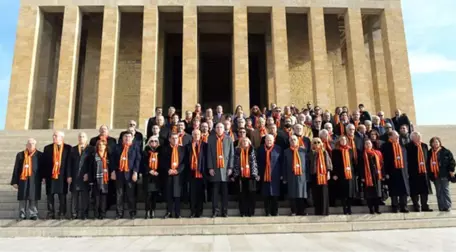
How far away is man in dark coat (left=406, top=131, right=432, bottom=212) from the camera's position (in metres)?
7.54

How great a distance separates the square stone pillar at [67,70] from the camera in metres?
18.4

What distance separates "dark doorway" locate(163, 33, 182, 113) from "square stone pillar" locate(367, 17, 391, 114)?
12.2 m

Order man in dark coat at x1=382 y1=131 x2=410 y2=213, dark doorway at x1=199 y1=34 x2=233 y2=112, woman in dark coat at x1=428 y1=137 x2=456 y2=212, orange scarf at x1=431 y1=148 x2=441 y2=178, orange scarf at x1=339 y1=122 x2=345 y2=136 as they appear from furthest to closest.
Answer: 1. dark doorway at x1=199 y1=34 x2=233 y2=112
2. orange scarf at x1=339 y1=122 x2=345 y2=136
3. orange scarf at x1=431 y1=148 x2=441 y2=178
4. woman in dark coat at x1=428 y1=137 x2=456 y2=212
5. man in dark coat at x1=382 y1=131 x2=410 y2=213

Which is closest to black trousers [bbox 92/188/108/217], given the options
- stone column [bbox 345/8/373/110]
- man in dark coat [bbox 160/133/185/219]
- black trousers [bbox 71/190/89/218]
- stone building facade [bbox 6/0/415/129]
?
black trousers [bbox 71/190/89/218]

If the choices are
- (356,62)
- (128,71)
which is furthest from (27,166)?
(356,62)

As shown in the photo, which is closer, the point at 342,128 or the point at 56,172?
the point at 56,172

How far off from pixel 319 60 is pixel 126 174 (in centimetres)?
1469

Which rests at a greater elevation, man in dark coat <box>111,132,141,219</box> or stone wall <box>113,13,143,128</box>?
stone wall <box>113,13,143,128</box>

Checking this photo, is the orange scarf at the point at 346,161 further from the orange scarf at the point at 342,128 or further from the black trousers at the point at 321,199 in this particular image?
the orange scarf at the point at 342,128

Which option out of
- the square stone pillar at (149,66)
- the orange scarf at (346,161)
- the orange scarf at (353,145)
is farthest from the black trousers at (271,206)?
the square stone pillar at (149,66)

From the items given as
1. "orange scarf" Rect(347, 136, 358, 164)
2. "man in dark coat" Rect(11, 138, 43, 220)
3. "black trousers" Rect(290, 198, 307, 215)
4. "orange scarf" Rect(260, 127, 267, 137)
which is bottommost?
"black trousers" Rect(290, 198, 307, 215)

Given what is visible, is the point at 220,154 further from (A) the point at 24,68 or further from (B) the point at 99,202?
(A) the point at 24,68

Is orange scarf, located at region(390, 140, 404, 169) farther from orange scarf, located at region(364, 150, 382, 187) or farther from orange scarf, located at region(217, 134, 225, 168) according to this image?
orange scarf, located at region(217, 134, 225, 168)

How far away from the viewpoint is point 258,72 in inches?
983
